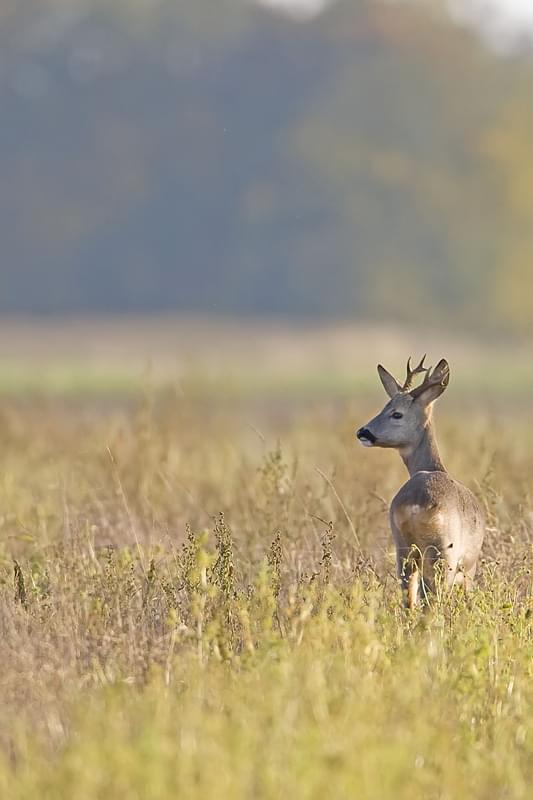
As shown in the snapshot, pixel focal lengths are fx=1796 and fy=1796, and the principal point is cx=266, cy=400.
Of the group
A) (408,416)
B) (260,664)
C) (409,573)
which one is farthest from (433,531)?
(260,664)

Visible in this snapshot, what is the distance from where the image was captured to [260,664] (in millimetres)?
6359

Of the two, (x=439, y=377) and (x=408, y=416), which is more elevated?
(x=439, y=377)

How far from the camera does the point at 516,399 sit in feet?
153

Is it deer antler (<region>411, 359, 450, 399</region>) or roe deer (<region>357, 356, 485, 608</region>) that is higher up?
deer antler (<region>411, 359, 450, 399</region>)

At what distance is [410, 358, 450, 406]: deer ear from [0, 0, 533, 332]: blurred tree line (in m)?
90.6

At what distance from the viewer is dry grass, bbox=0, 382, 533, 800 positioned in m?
5.30

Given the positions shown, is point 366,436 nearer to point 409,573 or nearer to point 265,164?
point 409,573

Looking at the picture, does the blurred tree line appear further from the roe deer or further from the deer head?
the roe deer

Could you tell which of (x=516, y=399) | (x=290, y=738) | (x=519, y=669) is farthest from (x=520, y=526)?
(x=516, y=399)

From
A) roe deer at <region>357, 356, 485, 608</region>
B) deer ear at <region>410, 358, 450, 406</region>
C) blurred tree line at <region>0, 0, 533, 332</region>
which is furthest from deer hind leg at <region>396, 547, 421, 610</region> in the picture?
blurred tree line at <region>0, 0, 533, 332</region>

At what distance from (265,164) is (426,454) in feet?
339

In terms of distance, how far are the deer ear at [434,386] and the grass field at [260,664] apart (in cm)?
70

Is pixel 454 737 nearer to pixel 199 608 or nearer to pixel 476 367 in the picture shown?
pixel 199 608

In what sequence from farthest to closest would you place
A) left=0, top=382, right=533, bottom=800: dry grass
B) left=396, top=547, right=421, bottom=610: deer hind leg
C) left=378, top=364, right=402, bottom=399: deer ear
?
left=378, top=364, right=402, bottom=399: deer ear, left=396, top=547, right=421, bottom=610: deer hind leg, left=0, top=382, right=533, bottom=800: dry grass
